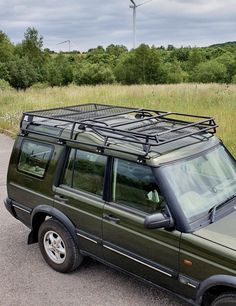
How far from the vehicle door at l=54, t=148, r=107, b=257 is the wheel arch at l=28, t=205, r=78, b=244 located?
0.05 metres

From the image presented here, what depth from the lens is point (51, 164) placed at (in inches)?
189

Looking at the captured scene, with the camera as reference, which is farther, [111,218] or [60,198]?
[60,198]

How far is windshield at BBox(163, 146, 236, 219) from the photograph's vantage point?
3746 mm

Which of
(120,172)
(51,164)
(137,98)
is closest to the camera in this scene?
(120,172)

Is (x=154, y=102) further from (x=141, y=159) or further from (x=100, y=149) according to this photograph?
(x=141, y=159)

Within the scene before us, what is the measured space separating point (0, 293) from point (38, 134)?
194 centimetres

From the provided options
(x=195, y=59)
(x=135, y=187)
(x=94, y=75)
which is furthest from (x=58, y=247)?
(x=195, y=59)

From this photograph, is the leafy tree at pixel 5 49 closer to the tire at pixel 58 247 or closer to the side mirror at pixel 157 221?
the tire at pixel 58 247

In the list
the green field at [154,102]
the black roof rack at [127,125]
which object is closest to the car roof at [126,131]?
the black roof rack at [127,125]

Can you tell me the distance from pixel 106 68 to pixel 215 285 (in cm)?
5031

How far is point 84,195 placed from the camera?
446 cm

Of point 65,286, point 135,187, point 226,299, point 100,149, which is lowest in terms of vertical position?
point 65,286

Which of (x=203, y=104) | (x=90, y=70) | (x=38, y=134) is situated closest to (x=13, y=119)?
(x=203, y=104)

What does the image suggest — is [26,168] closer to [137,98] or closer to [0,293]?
[0,293]
